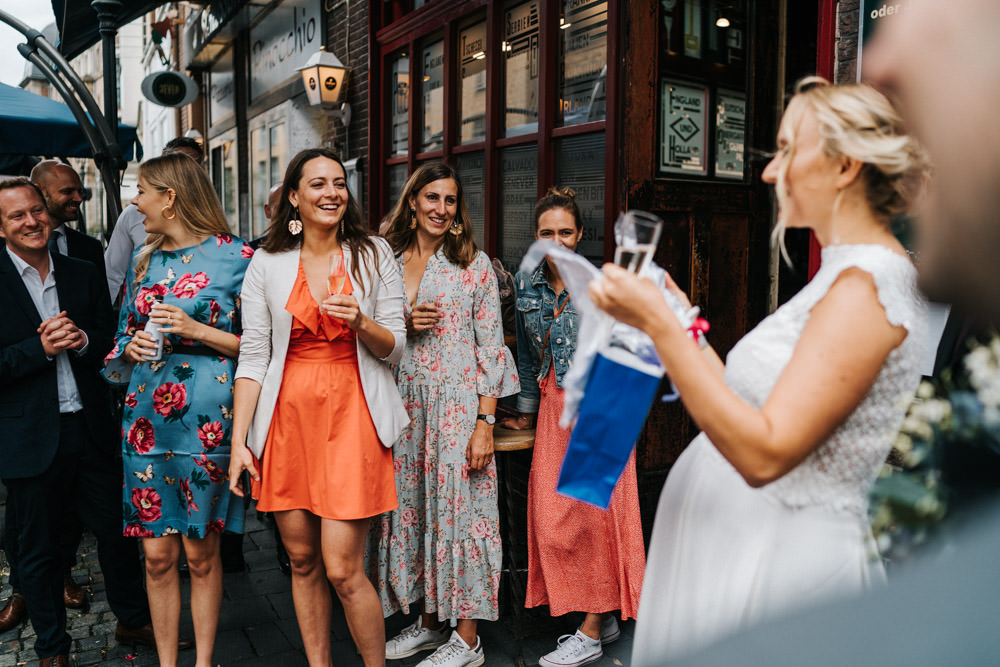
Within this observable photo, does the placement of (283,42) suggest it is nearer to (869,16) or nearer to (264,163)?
(264,163)

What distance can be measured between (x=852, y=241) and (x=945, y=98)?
1.74 ft

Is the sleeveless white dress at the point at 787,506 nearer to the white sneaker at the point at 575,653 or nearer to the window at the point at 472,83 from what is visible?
the white sneaker at the point at 575,653

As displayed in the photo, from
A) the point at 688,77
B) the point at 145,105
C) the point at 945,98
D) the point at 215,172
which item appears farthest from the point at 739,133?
the point at 145,105

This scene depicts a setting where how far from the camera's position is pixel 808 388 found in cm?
134

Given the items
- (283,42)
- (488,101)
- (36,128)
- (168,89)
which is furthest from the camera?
(168,89)

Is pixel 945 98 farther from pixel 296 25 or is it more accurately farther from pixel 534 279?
pixel 296 25

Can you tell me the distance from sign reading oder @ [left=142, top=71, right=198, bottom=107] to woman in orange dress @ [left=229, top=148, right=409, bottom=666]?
29.1 ft

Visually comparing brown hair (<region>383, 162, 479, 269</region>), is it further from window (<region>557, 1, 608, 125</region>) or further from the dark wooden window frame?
window (<region>557, 1, 608, 125</region>)

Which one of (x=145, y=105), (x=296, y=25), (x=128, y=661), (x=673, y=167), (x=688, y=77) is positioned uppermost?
(x=145, y=105)

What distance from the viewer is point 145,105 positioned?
28.8 meters

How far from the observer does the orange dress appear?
2.91 meters

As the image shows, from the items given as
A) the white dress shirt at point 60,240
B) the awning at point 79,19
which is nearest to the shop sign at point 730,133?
the white dress shirt at point 60,240

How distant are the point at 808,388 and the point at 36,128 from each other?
656cm

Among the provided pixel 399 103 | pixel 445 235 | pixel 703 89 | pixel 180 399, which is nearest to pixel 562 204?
pixel 445 235
